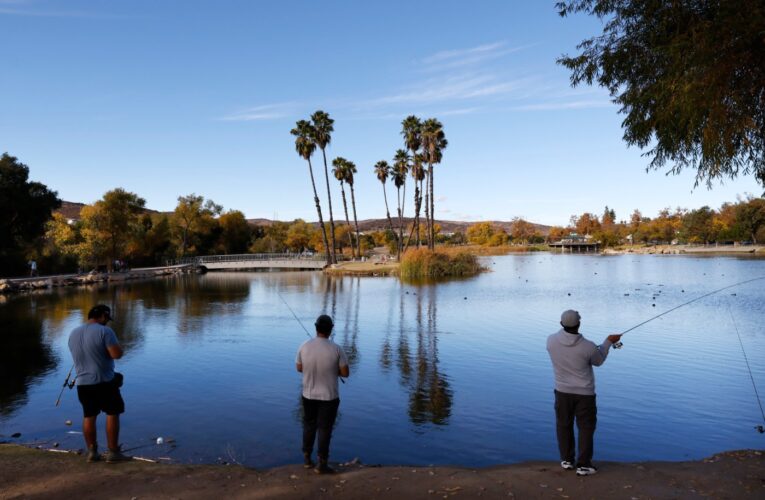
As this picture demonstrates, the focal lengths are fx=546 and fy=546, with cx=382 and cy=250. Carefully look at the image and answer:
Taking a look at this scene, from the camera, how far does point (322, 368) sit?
20.9 feet

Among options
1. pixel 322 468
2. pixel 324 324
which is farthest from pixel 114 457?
pixel 324 324

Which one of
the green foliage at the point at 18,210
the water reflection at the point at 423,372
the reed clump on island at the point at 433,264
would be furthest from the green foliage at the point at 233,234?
the water reflection at the point at 423,372

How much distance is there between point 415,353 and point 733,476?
10.7 meters

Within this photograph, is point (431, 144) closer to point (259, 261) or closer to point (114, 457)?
point (259, 261)

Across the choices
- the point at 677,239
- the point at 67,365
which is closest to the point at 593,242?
the point at 677,239

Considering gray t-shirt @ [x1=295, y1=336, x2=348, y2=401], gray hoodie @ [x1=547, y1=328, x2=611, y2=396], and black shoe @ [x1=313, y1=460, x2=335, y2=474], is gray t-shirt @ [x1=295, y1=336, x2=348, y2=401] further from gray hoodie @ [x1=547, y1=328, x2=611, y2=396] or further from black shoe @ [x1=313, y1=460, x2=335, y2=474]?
gray hoodie @ [x1=547, y1=328, x2=611, y2=396]

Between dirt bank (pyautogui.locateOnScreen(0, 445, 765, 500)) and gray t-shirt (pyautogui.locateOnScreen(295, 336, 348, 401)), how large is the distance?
0.99m

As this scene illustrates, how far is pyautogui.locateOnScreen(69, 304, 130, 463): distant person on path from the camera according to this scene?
685cm

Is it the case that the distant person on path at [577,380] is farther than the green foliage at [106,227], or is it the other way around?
the green foliage at [106,227]

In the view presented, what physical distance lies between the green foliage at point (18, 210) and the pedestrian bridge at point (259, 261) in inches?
1009

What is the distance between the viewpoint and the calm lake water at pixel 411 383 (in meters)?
8.86

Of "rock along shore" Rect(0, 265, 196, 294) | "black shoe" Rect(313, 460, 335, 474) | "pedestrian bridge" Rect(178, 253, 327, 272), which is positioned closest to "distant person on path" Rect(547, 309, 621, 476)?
"black shoe" Rect(313, 460, 335, 474)

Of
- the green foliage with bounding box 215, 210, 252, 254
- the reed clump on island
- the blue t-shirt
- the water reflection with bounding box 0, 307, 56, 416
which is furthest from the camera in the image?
the green foliage with bounding box 215, 210, 252, 254

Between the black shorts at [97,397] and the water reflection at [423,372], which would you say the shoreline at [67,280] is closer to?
the water reflection at [423,372]
